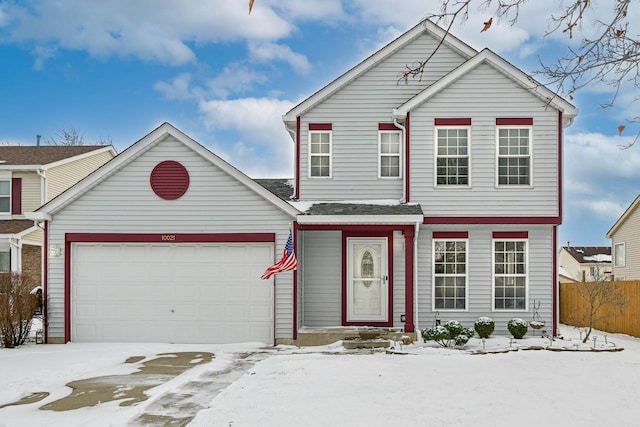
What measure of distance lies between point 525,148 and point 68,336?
12.5 meters

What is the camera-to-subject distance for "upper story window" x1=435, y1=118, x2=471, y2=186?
16.9 m

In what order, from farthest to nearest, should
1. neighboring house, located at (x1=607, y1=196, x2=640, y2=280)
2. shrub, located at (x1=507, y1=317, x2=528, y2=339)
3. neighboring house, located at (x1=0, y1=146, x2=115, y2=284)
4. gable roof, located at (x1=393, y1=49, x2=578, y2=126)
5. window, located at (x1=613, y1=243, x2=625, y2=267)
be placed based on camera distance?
1. window, located at (x1=613, y1=243, x2=625, y2=267)
2. neighboring house, located at (x1=607, y1=196, x2=640, y2=280)
3. neighboring house, located at (x1=0, y1=146, x2=115, y2=284)
4. gable roof, located at (x1=393, y1=49, x2=578, y2=126)
5. shrub, located at (x1=507, y1=317, x2=528, y2=339)

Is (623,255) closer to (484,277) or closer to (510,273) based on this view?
(510,273)

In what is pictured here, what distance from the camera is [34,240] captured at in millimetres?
26094

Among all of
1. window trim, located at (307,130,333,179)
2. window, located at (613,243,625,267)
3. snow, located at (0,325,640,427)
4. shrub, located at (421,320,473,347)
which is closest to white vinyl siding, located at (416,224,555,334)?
snow, located at (0,325,640,427)

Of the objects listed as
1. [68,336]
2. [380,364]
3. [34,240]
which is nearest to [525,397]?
[380,364]

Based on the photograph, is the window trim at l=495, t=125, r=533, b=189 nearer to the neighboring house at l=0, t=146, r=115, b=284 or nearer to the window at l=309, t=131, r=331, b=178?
the window at l=309, t=131, r=331, b=178

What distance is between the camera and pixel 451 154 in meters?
16.9

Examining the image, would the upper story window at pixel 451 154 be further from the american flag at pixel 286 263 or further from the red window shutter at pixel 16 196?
the red window shutter at pixel 16 196

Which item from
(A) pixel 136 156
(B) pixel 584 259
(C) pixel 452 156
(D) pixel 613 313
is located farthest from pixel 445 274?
(B) pixel 584 259

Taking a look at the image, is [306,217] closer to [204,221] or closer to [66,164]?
[204,221]

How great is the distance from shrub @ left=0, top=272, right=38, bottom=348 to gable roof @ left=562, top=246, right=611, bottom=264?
165 ft

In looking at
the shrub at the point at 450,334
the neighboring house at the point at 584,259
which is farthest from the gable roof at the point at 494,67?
the neighboring house at the point at 584,259

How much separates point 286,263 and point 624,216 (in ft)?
75.8
